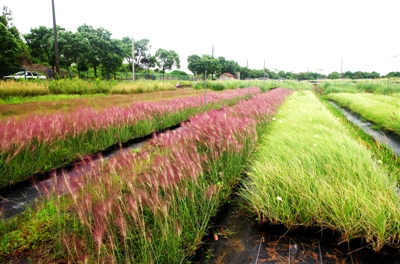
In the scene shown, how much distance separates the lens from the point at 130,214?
1.52 metres

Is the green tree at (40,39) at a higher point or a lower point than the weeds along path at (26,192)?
higher

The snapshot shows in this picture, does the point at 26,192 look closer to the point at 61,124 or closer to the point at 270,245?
the point at 61,124

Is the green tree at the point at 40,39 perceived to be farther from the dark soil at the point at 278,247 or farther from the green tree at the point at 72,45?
the dark soil at the point at 278,247

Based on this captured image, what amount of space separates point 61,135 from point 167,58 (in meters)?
65.3

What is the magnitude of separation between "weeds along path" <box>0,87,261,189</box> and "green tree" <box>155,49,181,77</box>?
62.5 m

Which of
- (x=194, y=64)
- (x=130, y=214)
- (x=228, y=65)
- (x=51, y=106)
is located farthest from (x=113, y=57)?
(x=228, y=65)

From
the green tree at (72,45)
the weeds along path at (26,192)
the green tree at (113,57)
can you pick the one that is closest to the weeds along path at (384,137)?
the weeds along path at (26,192)

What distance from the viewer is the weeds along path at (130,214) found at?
1.31 meters

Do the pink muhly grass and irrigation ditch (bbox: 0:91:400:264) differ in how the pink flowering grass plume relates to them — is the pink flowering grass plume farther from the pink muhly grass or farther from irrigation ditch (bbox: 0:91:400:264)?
the pink muhly grass

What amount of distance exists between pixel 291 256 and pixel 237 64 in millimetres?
93341

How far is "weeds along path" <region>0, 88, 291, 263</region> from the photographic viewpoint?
4.28 ft

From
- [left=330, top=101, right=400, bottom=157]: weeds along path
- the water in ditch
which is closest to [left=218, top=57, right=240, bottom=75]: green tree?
[left=330, top=101, right=400, bottom=157]: weeds along path

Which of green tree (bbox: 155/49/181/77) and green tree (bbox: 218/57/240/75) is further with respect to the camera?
green tree (bbox: 218/57/240/75)

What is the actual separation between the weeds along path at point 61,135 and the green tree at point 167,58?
62463 mm
